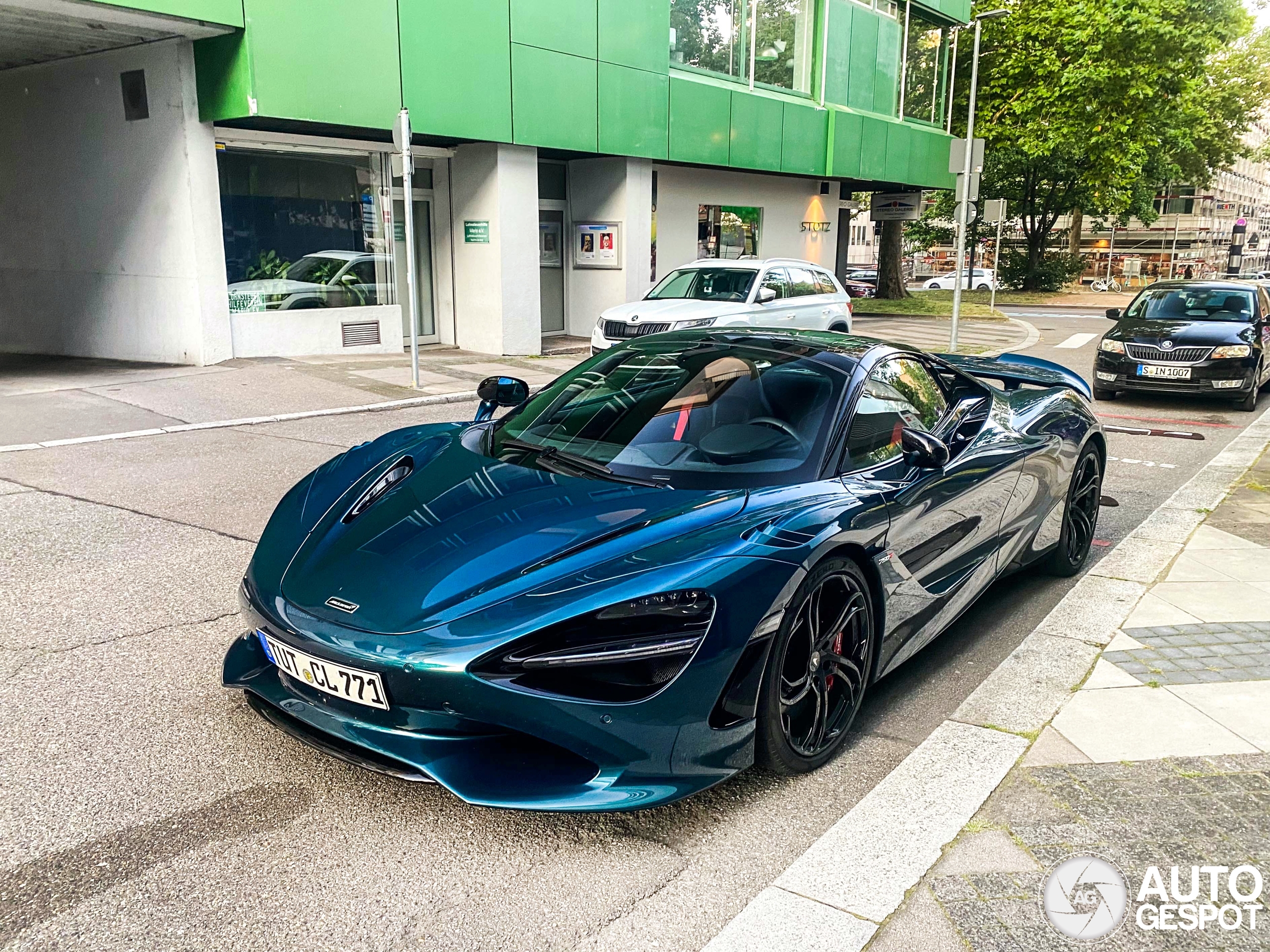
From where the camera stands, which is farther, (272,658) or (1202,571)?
(1202,571)

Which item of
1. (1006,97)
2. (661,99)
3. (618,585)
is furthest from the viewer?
(1006,97)

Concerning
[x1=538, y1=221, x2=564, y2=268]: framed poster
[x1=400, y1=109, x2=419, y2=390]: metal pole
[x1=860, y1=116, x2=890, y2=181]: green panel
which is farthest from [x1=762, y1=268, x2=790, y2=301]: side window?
[x1=860, y1=116, x2=890, y2=181]: green panel

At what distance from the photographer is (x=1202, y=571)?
18.8 ft

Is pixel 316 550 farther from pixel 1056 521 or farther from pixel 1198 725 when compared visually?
pixel 1056 521

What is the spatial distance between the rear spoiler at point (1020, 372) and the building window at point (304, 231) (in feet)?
36.1

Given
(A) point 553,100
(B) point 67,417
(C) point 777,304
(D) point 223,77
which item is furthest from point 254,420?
(A) point 553,100

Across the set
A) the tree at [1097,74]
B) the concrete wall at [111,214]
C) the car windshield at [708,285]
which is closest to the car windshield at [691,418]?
the concrete wall at [111,214]

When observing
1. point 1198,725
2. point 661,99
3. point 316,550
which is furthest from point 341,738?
point 661,99

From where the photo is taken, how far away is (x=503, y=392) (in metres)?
4.70

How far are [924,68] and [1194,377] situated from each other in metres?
18.4

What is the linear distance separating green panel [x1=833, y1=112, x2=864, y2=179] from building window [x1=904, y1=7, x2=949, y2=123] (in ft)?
11.5

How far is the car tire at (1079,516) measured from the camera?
554 cm

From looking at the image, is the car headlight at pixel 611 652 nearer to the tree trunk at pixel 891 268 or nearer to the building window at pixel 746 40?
the building window at pixel 746 40

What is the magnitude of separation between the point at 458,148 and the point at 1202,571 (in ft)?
45.2
